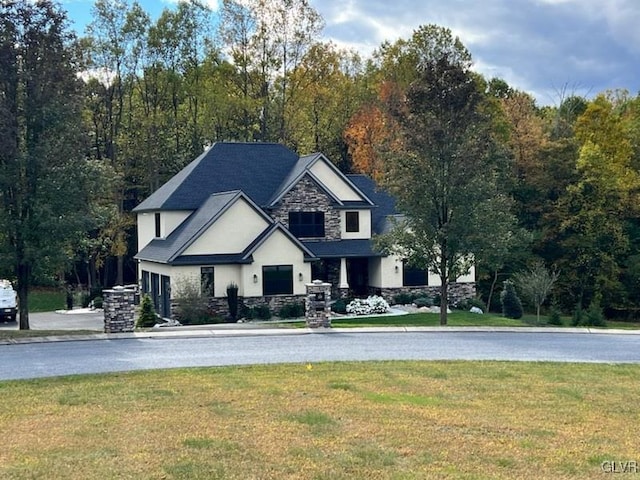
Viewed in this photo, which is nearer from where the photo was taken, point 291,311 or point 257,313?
point 257,313

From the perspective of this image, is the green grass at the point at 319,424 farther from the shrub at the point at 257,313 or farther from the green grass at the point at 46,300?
the green grass at the point at 46,300

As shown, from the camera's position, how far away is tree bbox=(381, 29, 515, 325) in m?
25.2

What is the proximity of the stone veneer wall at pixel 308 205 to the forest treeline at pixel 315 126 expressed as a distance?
4.00 m

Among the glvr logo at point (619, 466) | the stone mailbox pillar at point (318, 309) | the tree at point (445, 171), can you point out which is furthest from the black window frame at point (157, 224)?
the glvr logo at point (619, 466)

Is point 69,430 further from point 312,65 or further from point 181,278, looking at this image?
point 312,65

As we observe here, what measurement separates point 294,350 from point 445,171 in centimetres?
1065

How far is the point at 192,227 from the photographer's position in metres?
34.4

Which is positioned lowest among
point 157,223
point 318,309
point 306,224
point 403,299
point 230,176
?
point 403,299

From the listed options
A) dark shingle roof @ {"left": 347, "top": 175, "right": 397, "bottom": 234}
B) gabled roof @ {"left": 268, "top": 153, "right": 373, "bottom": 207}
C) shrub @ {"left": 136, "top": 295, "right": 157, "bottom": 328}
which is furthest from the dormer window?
dark shingle roof @ {"left": 347, "top": 175, "right": 397, "bottom": 234}

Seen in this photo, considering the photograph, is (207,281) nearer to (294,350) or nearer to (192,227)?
(192,227)

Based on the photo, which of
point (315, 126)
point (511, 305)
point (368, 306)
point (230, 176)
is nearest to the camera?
A: point (368, 306)

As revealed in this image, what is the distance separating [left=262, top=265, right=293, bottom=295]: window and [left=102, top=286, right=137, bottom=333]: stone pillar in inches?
477

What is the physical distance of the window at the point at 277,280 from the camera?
1310 inches

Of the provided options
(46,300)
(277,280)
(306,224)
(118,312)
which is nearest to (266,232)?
(277,280)
